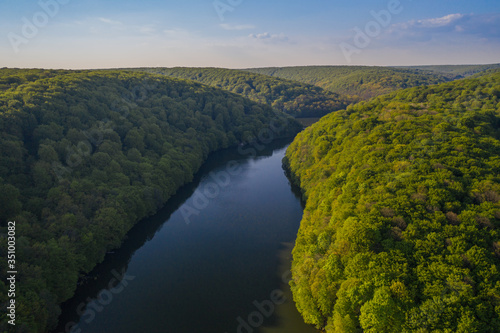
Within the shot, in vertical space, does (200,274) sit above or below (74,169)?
below

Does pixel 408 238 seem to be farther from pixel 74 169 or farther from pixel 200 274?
pixel 74 169

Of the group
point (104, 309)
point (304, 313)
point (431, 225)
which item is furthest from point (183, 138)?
point (431, 225)

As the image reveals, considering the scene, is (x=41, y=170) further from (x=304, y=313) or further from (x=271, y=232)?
(x=304, y=313)

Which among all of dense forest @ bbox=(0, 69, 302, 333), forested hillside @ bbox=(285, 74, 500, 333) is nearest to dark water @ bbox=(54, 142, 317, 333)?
dense forest @ bbox=(0, 69, 302, 333)

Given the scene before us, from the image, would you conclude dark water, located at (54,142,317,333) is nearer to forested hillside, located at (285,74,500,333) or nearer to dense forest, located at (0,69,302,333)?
dense forest, located at (0,69,302,333)

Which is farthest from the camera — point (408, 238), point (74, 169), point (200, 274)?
point (74, 169)

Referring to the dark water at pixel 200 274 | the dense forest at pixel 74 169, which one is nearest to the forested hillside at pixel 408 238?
the dark water at pixel 200 274

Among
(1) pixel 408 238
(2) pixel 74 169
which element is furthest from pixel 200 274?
(2) pixel 74 169
